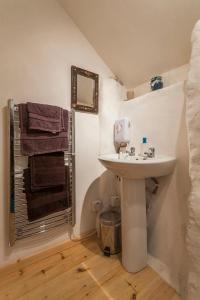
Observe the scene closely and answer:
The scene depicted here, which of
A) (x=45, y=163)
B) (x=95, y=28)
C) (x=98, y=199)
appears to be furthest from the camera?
(x=98, y=199)

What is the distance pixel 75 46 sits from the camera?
1.52m

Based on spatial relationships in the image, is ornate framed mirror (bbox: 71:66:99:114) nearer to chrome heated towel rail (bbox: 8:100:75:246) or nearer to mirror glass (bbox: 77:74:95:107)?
mirror glass (bbox: 77:74:95:107)

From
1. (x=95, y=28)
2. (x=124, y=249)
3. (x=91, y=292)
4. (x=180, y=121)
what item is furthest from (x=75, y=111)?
(x=91, y=292)

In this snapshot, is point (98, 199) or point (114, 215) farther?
point (98, 199)

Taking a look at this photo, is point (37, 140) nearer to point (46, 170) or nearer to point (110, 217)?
point (46, 170)

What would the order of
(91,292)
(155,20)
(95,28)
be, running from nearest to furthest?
(91,292) < (155,20) < (95,28)

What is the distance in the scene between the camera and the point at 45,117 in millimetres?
1271

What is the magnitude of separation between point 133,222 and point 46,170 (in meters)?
0.77

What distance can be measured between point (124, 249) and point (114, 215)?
33 cm

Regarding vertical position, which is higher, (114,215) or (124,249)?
(114,215)

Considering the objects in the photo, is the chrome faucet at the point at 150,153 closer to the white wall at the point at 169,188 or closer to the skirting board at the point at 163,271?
the white wall at the point at 169,188

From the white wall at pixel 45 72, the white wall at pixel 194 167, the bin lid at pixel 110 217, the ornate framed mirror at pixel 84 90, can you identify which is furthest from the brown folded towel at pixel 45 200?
the white wall at pixel 194 167

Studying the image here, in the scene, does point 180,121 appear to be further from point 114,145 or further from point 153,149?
point 114,145

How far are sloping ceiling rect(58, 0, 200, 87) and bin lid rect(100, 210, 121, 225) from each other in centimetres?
133
